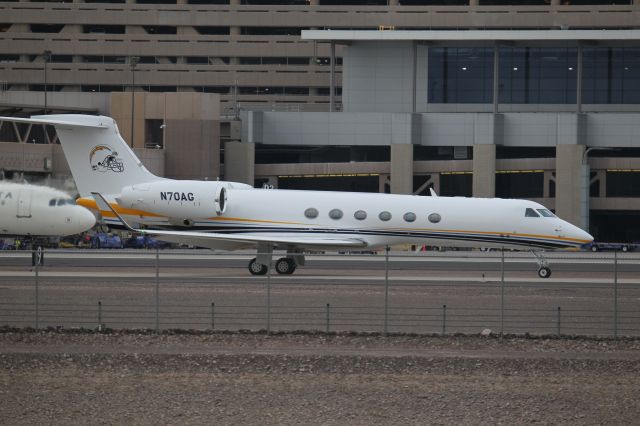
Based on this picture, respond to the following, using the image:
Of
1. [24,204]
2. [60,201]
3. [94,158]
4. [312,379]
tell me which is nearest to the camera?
[312,379]

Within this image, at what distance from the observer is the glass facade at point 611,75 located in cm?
6888

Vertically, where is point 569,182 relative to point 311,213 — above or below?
above

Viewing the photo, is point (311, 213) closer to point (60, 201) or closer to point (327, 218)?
point (327, 218)

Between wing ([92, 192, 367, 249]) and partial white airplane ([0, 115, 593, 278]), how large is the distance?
0.11ft

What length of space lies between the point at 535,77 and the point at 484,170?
8303mm

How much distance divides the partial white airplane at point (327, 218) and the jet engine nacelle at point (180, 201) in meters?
0.03

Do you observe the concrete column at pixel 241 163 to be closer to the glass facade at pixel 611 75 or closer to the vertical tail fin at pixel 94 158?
the glass facade at pixel 611 75

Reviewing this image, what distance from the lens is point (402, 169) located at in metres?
65.9

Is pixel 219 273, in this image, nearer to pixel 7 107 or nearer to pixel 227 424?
pixel 227 424

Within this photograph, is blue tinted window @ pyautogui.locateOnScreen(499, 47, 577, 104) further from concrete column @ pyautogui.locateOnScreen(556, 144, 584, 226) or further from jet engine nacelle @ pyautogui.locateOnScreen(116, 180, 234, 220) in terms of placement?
jet engine nacelle @ pyautogui.locateOnScreen(116, 180, 234, 220)

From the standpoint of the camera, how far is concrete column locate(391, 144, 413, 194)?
65.9m

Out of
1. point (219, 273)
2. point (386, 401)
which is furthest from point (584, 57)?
point (386, 401)

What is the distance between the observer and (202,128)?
65438 millimetres

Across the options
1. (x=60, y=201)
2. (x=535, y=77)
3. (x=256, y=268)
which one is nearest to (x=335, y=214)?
(x=256, y=268)
